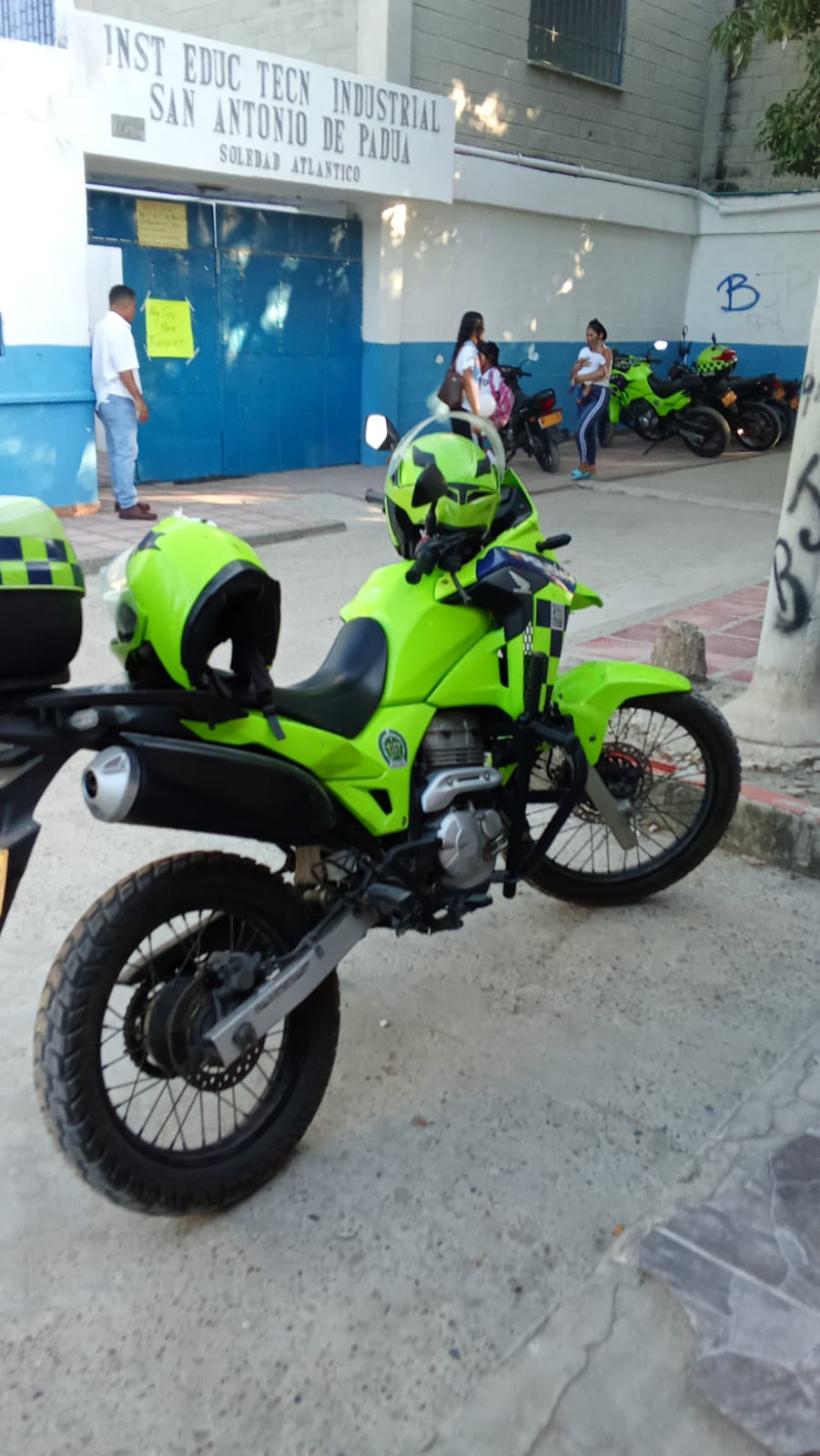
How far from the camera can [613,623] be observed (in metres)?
6.71

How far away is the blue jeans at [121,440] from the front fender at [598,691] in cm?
679

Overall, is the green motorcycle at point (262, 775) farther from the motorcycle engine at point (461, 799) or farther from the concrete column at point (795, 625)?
the concrete column at point (795, 625)

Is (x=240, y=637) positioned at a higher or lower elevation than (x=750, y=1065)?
higher

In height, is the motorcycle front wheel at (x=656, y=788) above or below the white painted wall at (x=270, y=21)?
below

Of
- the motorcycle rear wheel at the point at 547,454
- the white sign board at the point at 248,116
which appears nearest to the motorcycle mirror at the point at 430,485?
the white sign board at the point at 248,116

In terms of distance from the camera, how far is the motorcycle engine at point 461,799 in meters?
2.76

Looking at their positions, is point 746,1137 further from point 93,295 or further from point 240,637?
point 93,295

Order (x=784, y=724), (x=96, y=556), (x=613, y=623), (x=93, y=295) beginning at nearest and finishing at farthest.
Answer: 1. (x=784, y=724)
2. (x=613, y=623)
3. (x=96, y=556)
4. (x=93, y=295)

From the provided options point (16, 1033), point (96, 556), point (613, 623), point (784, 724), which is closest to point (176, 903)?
point (16, 1033)

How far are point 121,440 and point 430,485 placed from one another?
23.8ft

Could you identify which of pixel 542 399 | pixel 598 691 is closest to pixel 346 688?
pixel 598 691

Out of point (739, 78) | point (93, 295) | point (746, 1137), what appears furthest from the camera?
point (739, 78)

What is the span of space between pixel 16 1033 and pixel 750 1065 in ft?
5.95

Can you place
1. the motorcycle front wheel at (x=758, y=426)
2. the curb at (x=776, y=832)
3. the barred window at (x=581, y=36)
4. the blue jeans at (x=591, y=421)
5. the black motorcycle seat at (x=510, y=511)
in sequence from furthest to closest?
the motorcycle front wheel at (x=758, y=426) < the barred window at (x=581, y=36) < the blue jeans at (x=591, y=421) < the curb at (x=776, y=832) < the black motorcycle seat at (x=510, y=511)
